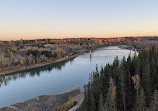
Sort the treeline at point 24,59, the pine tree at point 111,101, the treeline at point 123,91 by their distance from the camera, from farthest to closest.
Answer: the treeline at point 24,59
the treeline at point 123,91
the pine tree at point 111,101

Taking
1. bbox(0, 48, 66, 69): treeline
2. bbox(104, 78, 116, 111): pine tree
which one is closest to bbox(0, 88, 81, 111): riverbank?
bbox(104, 78, 116, 111): pine tree

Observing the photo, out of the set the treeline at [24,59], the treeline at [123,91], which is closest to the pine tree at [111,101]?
the treeline at [123,91]

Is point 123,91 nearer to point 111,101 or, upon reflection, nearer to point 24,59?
point 111,101

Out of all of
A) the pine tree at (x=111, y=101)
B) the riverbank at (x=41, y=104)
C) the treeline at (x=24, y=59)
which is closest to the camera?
the pine tree at (x=111, y=101)

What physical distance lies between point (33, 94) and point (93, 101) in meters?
16.3

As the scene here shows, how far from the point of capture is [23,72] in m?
44.4

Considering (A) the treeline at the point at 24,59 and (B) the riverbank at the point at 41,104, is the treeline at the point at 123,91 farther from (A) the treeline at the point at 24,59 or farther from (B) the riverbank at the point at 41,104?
(A) the treeline at the point at 24,59

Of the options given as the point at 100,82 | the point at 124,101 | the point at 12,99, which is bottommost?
the point at 12,99

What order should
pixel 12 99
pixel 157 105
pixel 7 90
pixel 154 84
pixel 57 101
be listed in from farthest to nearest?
pixel 7 90 < pixel 12 99 < pixel 57 101 < pixel 154 84 < pixel 157 105

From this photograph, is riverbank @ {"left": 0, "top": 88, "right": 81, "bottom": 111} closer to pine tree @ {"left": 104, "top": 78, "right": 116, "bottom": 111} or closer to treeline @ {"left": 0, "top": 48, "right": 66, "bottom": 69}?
pine tree @ {"left": 104, "top": 78, "right": 116, "bottom": 111}

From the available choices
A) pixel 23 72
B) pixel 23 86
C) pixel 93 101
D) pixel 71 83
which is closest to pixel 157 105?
pixel 93 101

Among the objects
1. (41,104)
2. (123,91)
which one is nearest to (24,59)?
(41,104)

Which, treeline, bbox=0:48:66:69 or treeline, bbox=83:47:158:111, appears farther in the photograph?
treeline, bbox=0:48:66:69

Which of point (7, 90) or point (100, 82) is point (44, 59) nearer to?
point (7, 90)
